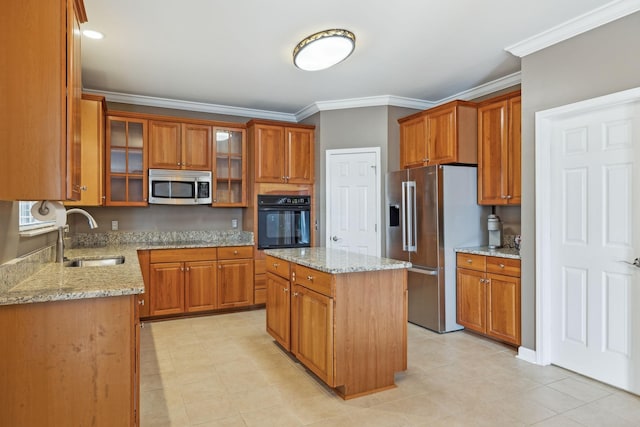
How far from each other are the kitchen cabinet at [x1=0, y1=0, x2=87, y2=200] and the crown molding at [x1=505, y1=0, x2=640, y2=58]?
10.4 ft

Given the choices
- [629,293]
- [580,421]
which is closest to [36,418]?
[580,421]

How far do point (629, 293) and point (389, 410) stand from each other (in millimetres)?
1822

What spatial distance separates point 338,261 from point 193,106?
3.31 m

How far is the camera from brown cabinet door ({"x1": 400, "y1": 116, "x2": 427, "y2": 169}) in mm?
4453

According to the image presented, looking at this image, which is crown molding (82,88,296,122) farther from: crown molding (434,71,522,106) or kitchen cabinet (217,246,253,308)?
crown molding (434,71,522,106)

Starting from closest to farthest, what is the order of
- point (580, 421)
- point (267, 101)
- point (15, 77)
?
point (15, 77) < point (580, 421) < point (267, 101)

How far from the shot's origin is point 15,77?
1.62 meters

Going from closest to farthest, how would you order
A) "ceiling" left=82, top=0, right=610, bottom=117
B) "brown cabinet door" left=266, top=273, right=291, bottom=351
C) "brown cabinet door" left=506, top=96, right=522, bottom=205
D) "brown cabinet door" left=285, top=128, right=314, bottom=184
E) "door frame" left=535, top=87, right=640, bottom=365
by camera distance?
"ceiling" left=82, top=0, right=610, bottom=117 < "door frame" left=535, top=87, right=640, bottom=365 < "brown cabinet door" left=266, top=273, right=291, bottom=351 < "brown cabinet door" left=506, top=96, right=522, bottom=205 < "brown cabinet door" left=285, top=128, right=314, bottom=184

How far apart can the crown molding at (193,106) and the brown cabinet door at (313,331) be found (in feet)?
10.1

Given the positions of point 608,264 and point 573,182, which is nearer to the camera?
point 608,264

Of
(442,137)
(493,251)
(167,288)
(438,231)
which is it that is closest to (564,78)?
(442,137)

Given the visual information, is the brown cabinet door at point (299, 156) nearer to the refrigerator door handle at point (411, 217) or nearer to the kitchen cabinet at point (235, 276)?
the kitchen cabinet at point (235, 276)

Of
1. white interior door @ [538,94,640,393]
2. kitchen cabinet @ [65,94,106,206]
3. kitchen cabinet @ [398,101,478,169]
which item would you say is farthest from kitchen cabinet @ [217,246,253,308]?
white interior door @ [538,94,640,393]

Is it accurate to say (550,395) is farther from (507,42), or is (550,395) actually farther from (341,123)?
(341,123)
